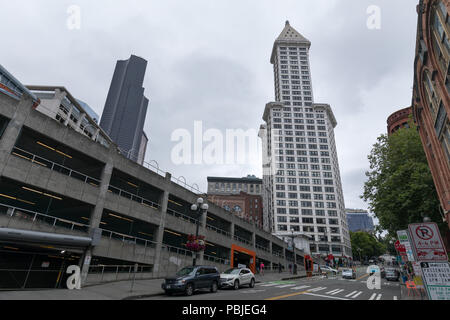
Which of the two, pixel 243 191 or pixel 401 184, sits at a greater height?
pixel 243 191

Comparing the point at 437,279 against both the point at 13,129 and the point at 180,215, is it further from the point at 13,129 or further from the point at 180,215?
the point at 180,215

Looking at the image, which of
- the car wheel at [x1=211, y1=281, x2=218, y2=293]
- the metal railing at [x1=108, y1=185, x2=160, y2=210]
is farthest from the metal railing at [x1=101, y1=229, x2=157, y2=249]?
the car wheel at [x1=211, y1=281, x2=218, y2=293]

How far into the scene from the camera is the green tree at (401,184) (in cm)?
2272

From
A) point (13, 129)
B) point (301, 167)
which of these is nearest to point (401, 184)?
point (13, 129)

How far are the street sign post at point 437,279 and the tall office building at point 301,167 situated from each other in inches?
3162

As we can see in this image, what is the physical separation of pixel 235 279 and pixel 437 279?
1308 cm

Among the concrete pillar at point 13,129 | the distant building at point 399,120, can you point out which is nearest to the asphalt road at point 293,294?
Answer: the concrete pillar at point 13,129

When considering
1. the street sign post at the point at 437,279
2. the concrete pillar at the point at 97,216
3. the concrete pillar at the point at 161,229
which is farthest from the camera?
the concrete pillar at the point at 161,229

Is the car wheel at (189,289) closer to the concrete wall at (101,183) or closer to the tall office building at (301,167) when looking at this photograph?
the concrete wall at (101,183)

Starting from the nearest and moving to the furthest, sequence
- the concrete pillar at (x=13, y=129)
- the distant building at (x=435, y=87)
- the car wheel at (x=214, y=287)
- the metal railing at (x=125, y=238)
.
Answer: the concrete pillar at (x=13, y=129)
the car wheel at (x=214, y=287)
the distant building at (x=435, y=87)
the metal railing at (x=125, y=238)

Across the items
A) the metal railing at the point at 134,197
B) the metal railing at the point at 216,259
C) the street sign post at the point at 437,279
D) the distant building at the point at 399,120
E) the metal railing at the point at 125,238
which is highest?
the distant building at the point at 399,120

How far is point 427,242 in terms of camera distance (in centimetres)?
732
